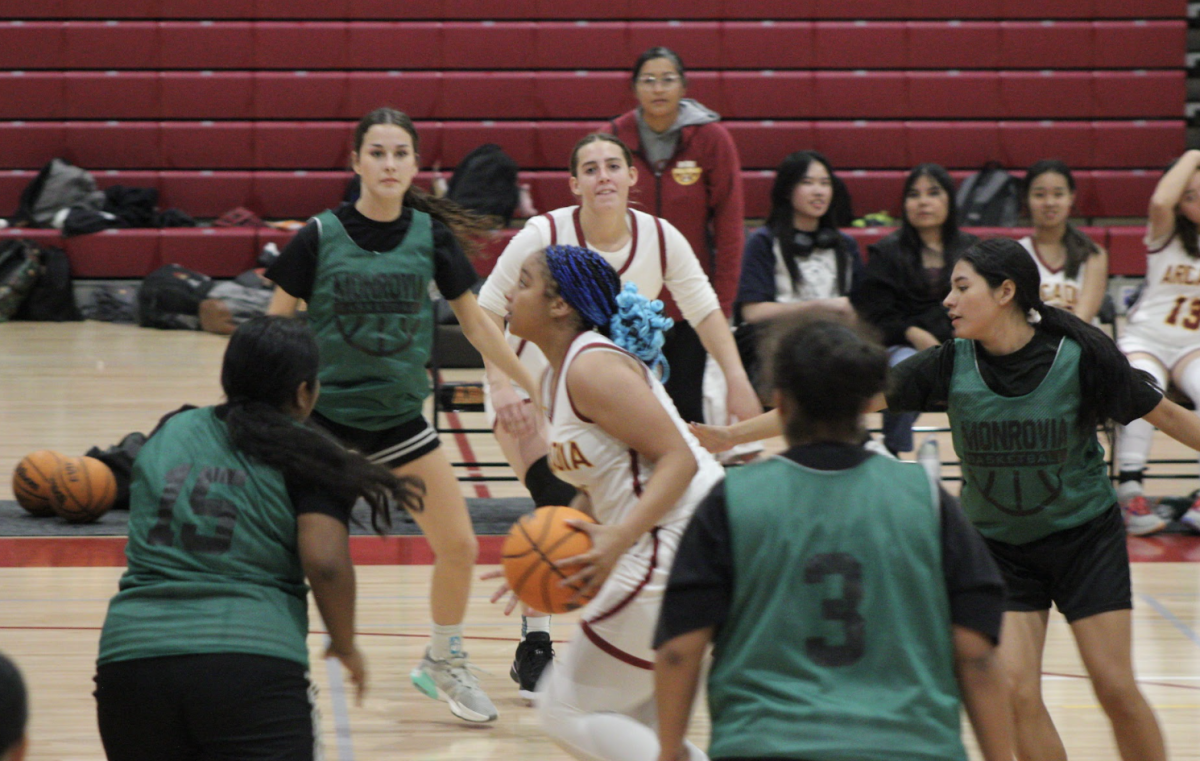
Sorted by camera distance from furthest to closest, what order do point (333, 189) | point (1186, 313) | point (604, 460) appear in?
point (333, 189), point (1186, 313), point (604, 460)

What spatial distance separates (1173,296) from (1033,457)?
3264 millimetres

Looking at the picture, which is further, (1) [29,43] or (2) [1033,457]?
(1) [29,43]

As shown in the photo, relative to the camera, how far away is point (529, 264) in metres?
2.97

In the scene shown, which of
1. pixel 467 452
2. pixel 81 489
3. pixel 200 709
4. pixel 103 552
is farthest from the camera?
pixel 467 452

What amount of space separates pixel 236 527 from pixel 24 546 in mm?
3907

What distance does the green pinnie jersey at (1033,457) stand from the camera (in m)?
3.04

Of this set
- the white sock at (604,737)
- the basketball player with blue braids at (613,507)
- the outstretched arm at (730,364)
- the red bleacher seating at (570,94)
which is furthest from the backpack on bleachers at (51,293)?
the white sock at (604,737)

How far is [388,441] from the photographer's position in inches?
156

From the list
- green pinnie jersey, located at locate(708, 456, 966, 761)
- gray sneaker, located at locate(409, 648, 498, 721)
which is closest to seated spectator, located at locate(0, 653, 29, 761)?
green pinnie jersey, located at locate(708, 456, 966, 761)

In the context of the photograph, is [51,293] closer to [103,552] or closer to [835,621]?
[103,552]

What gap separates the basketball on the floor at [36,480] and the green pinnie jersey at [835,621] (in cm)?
480

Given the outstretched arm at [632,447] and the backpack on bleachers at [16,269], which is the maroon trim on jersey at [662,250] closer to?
the outstretched arm at [632,447]

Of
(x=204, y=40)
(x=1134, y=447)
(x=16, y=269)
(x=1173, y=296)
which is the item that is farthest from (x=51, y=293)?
(x=1173, y=296)

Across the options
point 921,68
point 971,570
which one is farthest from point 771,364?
point 921,68
